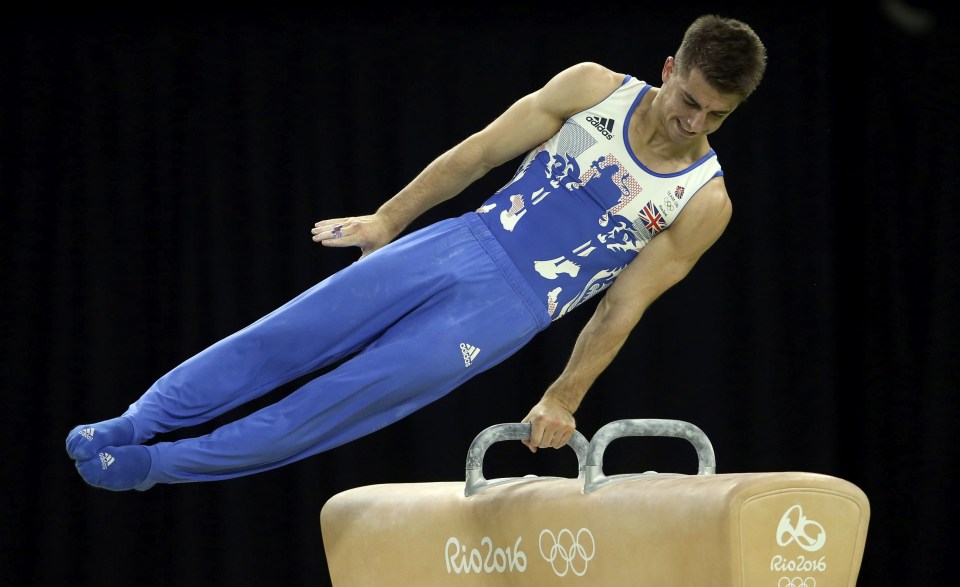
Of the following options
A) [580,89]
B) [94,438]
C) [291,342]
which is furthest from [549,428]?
[94,438]

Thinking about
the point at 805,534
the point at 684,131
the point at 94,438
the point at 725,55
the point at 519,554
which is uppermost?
the point at 725,55

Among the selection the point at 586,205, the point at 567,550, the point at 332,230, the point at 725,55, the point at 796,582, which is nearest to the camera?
the point at 796,582

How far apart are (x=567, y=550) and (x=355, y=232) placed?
1.05m

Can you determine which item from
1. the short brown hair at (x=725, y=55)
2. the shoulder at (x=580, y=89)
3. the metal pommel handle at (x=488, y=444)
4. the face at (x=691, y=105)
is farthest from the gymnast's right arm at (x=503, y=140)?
the metal pommel handle at (x=488, y=444)

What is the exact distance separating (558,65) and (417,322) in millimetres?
2643

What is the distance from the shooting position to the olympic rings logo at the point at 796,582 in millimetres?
2064

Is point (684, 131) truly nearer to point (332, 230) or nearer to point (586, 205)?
point (586, 205)

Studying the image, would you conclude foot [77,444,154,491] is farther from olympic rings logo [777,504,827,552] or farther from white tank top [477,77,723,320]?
olympic rings logo [777,504,827,552]

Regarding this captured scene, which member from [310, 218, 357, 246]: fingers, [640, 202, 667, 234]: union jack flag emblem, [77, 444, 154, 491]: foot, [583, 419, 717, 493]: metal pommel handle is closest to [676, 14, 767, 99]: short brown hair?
[640, 202, 667, 234]: union jack flag emblem

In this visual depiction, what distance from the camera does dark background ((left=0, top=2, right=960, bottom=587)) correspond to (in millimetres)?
5098

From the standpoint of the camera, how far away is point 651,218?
310 centimetres

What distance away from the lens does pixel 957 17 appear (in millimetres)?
5016

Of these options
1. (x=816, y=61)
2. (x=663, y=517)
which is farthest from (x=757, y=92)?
(x=663, y=517)

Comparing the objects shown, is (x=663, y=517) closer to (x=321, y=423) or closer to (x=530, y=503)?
(x=530, y=503)
